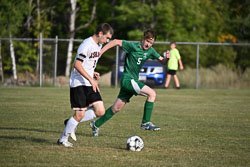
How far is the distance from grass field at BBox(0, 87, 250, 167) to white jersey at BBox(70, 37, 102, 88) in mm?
996

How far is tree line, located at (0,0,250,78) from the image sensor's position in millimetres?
28281

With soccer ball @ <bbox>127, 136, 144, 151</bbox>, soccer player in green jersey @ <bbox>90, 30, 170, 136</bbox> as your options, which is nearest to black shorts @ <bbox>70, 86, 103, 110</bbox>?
soccer ball @ <bbox>127, 136, 144, 151</bbox>

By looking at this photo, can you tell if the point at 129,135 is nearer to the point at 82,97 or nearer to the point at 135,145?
the point at 135,145

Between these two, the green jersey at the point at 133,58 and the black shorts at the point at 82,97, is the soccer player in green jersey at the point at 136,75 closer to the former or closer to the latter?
the green jersey at the point at 133,58

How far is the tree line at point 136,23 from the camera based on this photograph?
2828cm

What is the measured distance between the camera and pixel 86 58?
7.22 m

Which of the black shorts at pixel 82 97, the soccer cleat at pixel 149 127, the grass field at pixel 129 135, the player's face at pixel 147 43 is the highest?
the player's face at pixel 147 43

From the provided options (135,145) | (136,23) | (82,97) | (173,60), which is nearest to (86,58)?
(82,97)

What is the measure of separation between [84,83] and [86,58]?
386mm

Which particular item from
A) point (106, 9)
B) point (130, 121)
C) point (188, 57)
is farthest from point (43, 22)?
point (130, 121)

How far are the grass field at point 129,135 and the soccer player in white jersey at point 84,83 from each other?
0.40 meters

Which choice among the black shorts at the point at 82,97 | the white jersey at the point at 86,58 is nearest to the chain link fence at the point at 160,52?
the white jersey at the point at 86,58

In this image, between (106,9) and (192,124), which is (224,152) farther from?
(106,9)

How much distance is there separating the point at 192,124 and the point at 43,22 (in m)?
23.3
